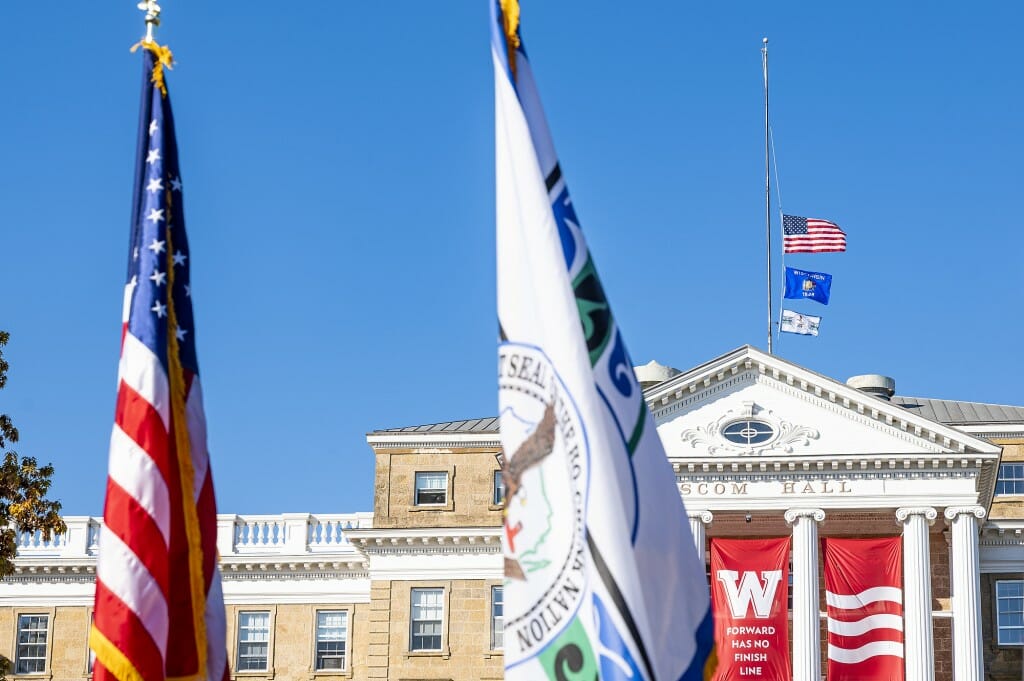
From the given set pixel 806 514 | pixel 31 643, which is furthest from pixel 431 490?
pixel 31 643

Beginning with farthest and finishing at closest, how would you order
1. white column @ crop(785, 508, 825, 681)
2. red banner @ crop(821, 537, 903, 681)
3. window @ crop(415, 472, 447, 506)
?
window @ crop(415, 472, 447, 506), white column @ crop(785, 508, 825, 681), red banner @ crop(821, 537, 903, 681)

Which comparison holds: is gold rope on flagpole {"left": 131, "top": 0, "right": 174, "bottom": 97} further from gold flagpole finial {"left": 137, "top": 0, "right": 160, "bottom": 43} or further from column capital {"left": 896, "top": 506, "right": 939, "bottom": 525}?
column capital {"left": 896, "top": 506, "right": 939, "bottom": 525}

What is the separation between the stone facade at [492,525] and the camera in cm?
4472

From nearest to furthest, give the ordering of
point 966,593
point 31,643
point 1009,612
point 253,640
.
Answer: point 966,593 < point 1009,612 < point 253,640 < point 31,643

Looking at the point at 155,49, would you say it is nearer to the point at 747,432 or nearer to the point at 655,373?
the point at 747,432

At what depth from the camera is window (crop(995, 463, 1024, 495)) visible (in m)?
50.0

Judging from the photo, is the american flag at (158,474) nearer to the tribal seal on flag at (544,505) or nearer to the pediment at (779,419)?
the tribal seal on flag at (544,505)

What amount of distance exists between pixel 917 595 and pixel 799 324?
8.97 metres

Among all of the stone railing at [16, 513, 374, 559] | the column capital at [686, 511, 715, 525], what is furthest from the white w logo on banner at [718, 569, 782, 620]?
the stone railing at [16, 513, 374, 559]

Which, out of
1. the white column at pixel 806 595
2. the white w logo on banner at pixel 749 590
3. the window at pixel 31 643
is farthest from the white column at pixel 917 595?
A: the window at pixel 31 643

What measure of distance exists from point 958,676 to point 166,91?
36.3 m

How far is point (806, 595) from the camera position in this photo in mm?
44219

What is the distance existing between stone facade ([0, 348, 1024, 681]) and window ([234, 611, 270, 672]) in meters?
0.15

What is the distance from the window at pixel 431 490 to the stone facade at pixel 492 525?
0.09 metres
